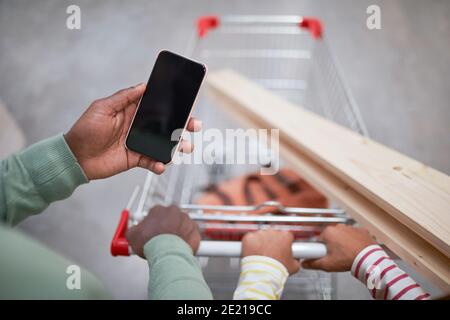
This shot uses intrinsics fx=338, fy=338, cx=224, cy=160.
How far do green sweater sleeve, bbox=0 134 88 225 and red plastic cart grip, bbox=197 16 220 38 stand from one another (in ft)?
1.77

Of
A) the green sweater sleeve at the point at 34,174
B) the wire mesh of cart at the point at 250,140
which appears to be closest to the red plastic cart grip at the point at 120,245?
the wire mesh of cart at the point at 250,140

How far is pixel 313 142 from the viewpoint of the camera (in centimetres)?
61

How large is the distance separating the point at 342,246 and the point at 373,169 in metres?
0.13

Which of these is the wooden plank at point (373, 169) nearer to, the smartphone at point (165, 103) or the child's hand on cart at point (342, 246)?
the child's hand on cart at point (342, 246)

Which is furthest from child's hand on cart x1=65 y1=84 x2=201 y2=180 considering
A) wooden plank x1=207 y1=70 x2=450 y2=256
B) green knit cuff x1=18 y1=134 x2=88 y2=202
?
wooden plank x1=207 y1=70 x2=450 y2=256

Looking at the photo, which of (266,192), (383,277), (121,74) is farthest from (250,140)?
(383,277)

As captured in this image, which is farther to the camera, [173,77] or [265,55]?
[265,55]

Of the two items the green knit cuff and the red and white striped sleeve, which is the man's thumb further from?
the green knit cuff

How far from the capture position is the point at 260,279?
1.50 ft

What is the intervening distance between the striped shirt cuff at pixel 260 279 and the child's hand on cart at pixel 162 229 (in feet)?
0.27

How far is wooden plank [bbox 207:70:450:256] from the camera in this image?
43 centimetres
